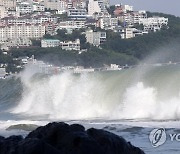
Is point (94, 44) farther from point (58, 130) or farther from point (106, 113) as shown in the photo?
point (58, 130)

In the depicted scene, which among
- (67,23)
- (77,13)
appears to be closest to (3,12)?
(77,13)

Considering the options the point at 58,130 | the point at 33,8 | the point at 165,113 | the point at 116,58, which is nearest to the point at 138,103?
the point at 165,113

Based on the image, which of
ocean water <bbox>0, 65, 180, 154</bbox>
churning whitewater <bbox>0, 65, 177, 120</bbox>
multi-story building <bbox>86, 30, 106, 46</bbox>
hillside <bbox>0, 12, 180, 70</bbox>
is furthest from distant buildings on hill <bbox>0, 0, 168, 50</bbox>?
ocean water <bbox>0, 65, 180, 154</bbox>

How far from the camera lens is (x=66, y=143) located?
986 centimetres

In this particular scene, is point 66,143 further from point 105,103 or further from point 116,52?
point 116,52

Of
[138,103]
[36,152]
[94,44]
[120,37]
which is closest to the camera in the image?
[36,152]

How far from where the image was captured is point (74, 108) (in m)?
36.4

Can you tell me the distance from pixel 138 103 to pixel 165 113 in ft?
11.3

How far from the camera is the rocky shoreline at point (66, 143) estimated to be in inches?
376

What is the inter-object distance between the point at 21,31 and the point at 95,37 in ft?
104

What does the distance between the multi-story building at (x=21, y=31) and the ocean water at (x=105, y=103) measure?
109648 mm

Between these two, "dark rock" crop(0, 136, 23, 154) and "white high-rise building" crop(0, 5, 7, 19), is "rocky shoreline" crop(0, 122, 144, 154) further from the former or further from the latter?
"white high-rise building" crop(0, 5, 7, 19)

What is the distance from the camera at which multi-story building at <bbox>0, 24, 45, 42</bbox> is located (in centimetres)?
15838

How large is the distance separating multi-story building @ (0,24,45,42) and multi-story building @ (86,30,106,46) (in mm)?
11817
